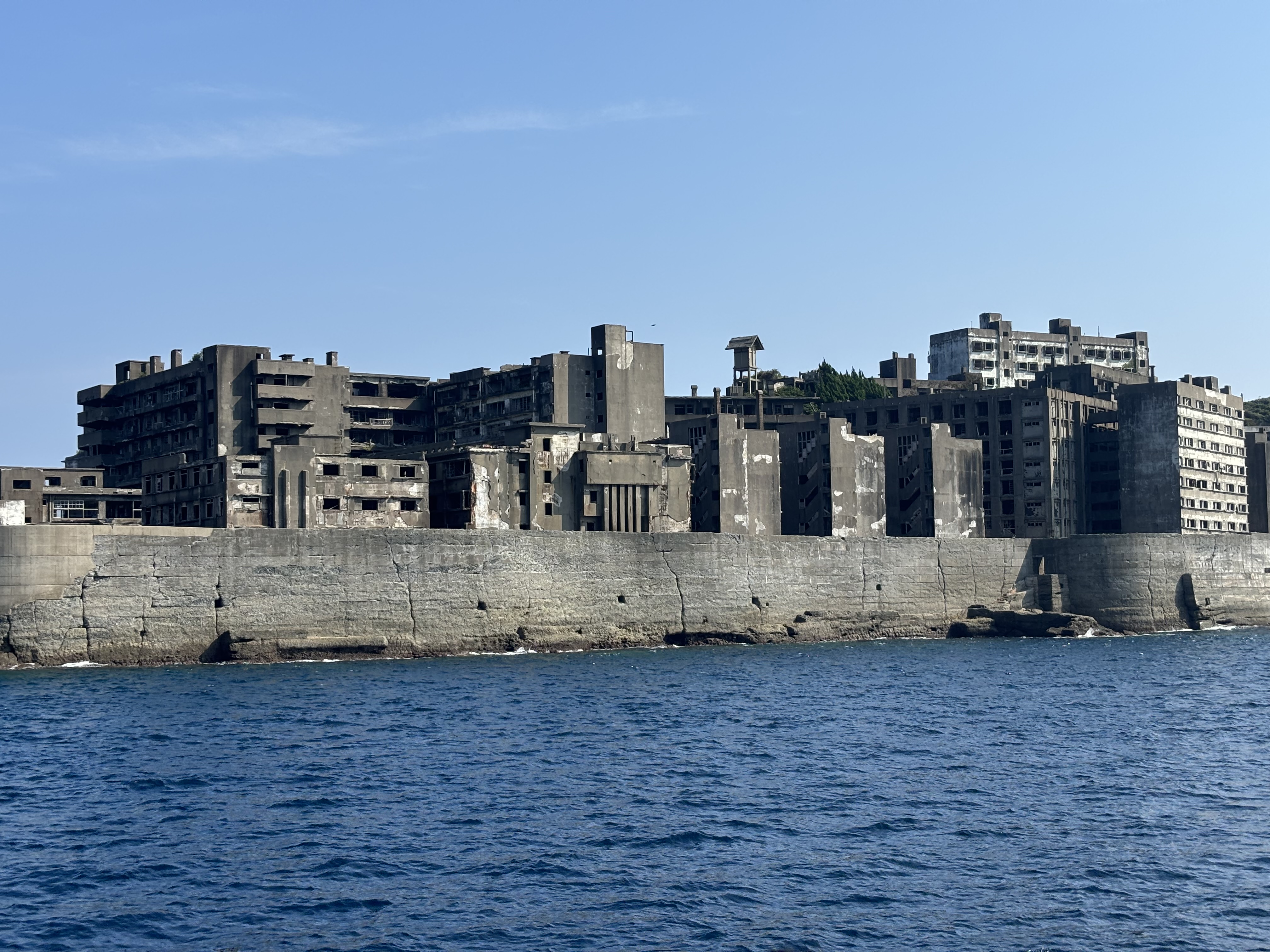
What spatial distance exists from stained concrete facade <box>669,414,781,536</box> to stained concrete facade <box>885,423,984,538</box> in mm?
12012

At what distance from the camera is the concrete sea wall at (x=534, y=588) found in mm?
73312

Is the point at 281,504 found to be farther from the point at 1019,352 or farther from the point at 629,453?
the point at 1019,352

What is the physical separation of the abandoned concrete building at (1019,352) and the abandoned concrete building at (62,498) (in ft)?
322

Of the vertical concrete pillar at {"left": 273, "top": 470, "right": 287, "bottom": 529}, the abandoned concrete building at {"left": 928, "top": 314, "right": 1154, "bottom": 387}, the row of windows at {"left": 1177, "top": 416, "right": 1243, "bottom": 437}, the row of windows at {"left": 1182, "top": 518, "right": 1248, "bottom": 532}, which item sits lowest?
the row of windows at {"left": 1182, "top": 518, "right": 1248, "bottom": 532}

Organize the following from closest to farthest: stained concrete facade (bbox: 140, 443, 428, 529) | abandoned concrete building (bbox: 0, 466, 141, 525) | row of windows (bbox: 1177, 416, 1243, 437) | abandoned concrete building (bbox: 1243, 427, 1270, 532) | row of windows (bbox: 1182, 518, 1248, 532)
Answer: stained concrete facade (bbox: 140, 443, 428, 529)
abandoned concrete building (bbox: 0, 466, 141, 525)
row of windows (bbox: 1177, 416, 1243, 437)
row of windows (bbox: 1182, 518, 1248, 532)
abandoned concrete building (bbox: 1243, 427, 1270, 532)

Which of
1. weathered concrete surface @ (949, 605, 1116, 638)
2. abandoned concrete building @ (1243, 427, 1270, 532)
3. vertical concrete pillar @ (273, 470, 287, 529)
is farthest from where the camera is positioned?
abandoned concrete building @ (1243, 427, 1270, 532)

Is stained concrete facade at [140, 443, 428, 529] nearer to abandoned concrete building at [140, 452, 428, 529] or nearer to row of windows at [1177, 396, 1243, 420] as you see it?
abandoned concrete building at [140, 452, 428, 529]

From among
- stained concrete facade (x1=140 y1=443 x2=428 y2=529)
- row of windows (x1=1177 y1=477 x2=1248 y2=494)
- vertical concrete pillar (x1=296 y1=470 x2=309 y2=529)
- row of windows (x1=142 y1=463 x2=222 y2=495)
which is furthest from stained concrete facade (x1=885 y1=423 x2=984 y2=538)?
row of windows (x1=142 y1=463 x2=222 y2=495)

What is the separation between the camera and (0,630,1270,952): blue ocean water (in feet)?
88.9

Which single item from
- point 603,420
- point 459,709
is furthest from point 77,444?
point 459,709

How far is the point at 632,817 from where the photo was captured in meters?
36.7

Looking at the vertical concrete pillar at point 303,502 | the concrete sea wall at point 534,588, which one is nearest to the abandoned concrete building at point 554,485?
the vertical concrete pillar at point 303,502

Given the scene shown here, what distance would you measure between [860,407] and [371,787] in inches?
4001

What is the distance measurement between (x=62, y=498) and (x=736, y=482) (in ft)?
157
